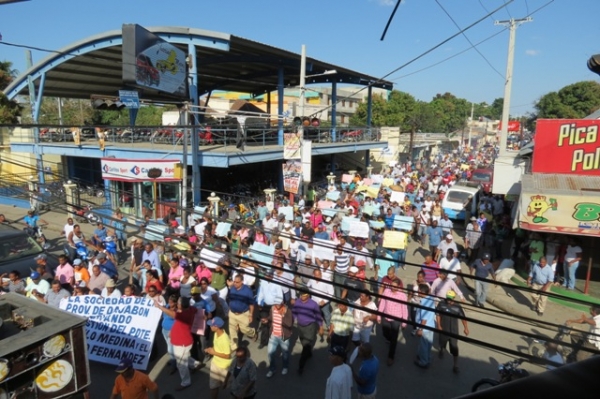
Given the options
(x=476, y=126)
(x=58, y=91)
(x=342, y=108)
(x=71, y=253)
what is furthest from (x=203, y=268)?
(x=476, y=126)

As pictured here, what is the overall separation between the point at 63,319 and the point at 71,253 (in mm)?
8141

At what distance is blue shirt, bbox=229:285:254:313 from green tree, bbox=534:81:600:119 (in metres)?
64.0

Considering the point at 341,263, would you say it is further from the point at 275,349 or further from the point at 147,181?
the point at 147,181

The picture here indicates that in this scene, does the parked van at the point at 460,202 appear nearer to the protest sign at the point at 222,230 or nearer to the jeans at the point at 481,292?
the jeans at the point at 481,292

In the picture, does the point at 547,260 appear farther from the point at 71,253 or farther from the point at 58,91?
the point at 58,91

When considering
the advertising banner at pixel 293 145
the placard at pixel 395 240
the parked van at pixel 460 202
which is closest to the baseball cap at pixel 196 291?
the placard at pixel 395 240

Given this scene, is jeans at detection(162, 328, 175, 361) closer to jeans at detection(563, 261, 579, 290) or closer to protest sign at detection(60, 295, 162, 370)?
protest sign at detection(60, 295, 162, 370)

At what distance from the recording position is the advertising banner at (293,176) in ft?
52.8

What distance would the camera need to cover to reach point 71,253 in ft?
36.4

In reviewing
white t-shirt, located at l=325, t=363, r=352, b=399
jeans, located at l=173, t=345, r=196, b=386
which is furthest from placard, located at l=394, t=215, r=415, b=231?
white t-shirt, located at l=325, t=363, r=352, b=399

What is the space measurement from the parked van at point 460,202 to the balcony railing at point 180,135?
25.1ft

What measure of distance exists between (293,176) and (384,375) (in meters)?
10.2

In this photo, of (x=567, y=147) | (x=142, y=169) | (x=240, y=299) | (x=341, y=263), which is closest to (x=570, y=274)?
(x=567, y=147)

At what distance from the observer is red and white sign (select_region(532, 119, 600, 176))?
→ 38.0 feet
